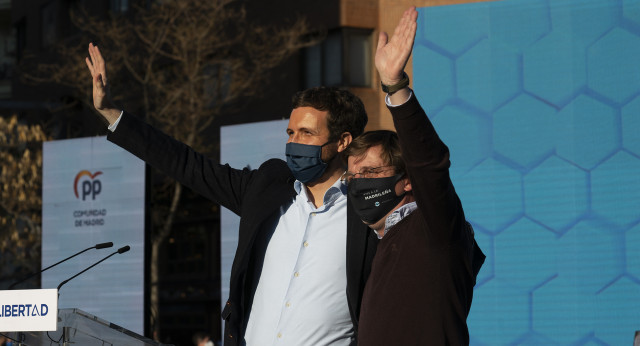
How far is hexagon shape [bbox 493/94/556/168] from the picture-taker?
8.30 meters

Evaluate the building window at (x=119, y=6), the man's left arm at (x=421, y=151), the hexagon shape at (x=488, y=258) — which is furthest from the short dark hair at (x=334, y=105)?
the building window at (x=119, y=6)

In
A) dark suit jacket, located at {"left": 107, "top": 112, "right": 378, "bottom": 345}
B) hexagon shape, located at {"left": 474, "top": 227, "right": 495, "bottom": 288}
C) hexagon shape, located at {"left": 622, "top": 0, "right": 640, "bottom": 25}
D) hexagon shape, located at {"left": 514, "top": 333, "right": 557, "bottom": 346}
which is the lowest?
hexagon shape, located at {"left": 514, "top": 333, "right": 557, "bottom": 346}

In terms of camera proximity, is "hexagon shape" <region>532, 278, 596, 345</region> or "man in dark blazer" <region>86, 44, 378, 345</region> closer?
"man in dark blazer" <region>86, 44, 378, 345</region>

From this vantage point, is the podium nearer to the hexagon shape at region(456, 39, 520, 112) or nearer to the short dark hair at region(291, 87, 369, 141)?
the short dark hair at region(291, 87, 369, 141)

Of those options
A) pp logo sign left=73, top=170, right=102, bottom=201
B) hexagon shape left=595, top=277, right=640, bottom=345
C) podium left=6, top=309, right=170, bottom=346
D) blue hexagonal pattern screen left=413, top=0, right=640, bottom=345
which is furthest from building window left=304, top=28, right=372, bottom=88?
podium left=6, top=309, right=170, bottom=346

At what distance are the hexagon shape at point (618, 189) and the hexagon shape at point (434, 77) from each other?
144 centimetres

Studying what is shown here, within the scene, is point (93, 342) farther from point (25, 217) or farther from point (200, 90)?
point (200, 90)

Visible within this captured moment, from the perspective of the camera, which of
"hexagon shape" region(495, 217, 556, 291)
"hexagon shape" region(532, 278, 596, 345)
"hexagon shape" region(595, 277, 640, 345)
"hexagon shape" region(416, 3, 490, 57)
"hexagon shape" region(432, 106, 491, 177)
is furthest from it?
"hexagon shape" region(416, 3, 490, 57)

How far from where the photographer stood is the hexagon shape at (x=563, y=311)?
317 inches

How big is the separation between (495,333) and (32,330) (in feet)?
14.8

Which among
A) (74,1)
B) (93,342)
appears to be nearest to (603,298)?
(93,342)

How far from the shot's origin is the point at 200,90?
20391mm

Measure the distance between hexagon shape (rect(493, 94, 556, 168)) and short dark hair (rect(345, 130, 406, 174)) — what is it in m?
5.62

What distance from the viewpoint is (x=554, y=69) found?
8.38 meters
